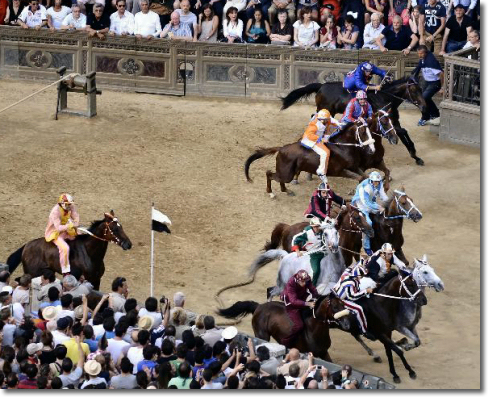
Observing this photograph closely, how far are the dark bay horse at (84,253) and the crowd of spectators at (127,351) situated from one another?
187 centimetres

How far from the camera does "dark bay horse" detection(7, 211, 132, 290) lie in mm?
24453

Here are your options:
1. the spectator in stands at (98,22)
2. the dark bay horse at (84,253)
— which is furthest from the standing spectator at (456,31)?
the dark bay horse at (84,253)

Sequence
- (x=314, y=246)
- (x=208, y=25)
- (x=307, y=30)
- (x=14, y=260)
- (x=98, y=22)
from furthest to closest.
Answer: (x=98, y=22) < (x=208, y=25) < (x=307, y=30) < (x=14, y=260) < (x=314, y=246)

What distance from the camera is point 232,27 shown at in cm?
3497

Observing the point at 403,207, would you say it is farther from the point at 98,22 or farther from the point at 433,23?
the point at 98,22

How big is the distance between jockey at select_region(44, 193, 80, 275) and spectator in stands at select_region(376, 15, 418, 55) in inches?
473

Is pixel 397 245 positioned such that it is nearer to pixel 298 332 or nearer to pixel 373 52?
pixel 298 332

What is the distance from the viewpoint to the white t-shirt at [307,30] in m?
34.7

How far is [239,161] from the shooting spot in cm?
3178

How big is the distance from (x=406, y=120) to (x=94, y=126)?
24.4ft

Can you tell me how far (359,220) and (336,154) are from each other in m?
4.27

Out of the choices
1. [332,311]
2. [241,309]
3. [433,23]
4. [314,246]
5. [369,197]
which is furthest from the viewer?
[433,23]

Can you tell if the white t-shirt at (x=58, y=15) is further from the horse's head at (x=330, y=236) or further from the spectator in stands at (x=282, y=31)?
the horse's head at (x=330, y=236)

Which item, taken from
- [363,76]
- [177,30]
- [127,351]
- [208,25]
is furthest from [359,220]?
[177,30]
